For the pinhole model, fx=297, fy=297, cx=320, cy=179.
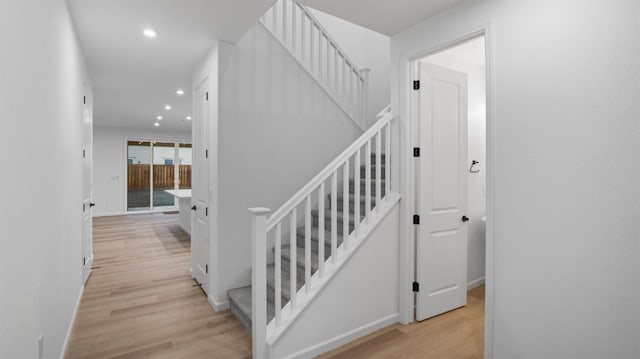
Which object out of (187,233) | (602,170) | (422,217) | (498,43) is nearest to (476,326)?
(422,217)

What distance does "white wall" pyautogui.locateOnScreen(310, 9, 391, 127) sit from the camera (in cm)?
487

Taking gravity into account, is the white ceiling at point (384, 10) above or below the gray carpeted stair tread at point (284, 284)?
above

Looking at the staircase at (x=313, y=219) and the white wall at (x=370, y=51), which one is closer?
the staircase at (x=313, y=219)

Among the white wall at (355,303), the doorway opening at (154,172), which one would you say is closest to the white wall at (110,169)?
the doorway opening at (154,172)

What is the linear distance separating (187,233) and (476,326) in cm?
563

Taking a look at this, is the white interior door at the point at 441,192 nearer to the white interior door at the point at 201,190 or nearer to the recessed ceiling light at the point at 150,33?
the white interior door at the point at 201,190

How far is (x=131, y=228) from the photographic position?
22.4 feet

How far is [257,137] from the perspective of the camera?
3.16 m

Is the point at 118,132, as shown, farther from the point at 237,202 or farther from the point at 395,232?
the point at 395,232

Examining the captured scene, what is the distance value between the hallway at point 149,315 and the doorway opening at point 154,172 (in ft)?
15.4

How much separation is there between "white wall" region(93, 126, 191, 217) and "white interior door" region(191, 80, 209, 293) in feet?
20.9

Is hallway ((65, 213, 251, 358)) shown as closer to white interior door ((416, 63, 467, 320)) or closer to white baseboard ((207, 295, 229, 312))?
white baseboard ((207, 295, 229, 312))

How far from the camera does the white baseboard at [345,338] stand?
6.98 feet

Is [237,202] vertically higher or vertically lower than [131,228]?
higher
